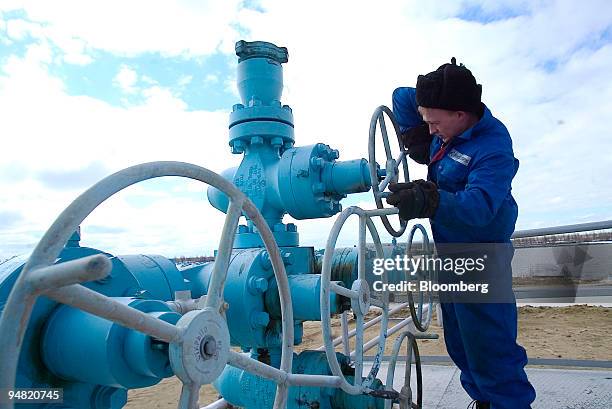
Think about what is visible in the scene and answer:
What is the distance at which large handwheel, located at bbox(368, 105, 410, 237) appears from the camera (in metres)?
1.73

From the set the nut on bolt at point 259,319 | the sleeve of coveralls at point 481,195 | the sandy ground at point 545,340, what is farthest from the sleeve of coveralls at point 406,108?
the sandy ground at point 545,340

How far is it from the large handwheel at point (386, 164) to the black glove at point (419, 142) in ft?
0.19

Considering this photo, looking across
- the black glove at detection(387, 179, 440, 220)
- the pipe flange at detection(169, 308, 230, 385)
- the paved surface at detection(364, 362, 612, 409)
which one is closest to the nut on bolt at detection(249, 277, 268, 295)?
the black glove at detection(387, 179, 440, 220)

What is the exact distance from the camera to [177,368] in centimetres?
75

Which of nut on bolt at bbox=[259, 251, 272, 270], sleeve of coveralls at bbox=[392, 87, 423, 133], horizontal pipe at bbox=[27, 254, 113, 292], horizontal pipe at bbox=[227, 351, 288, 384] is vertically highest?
sleeve of coveralls at bbox=[392, 87, 423, 133]

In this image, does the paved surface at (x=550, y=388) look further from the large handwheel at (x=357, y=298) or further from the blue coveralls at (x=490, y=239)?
the large handwheel at (x=357, y=298)

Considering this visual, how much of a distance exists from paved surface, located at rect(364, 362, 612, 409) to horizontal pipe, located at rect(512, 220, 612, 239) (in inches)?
33.5

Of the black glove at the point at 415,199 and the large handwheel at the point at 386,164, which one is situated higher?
the large handwheel at the point at 386,164

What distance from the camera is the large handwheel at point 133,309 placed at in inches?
21.8

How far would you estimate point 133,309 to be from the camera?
2.25ft

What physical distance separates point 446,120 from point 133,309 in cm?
133

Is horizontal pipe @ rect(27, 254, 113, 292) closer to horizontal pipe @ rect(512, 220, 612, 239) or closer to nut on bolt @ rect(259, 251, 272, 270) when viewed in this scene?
nut on bolt @ rect(259, 251, 272, 270)

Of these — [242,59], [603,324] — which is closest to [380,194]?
[242,59]

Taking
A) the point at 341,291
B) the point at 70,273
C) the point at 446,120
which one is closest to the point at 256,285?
the point at 341,291
